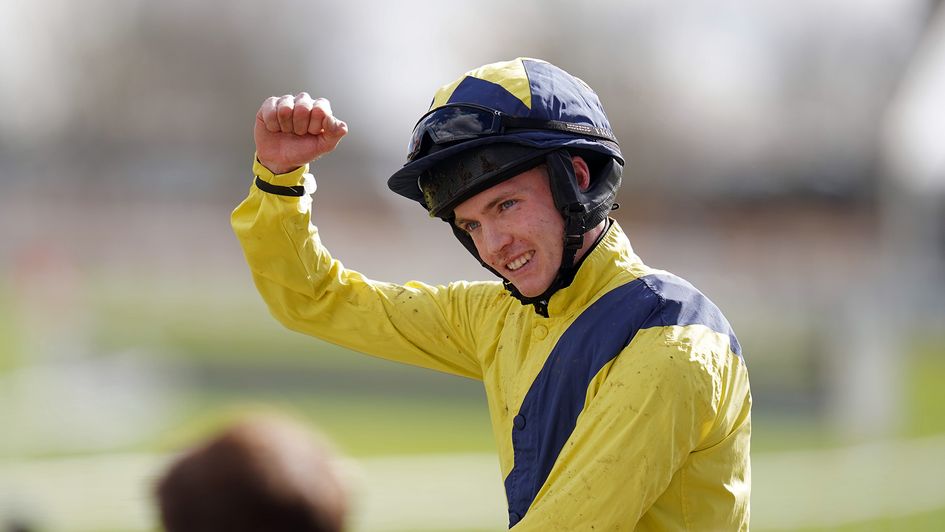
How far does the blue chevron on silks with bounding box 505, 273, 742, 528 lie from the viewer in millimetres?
2881

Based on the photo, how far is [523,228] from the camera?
3027 millimetres

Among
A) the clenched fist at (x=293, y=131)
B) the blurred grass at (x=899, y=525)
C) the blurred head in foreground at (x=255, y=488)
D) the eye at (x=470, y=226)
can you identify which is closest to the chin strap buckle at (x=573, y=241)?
the eye at (x=470, y=226)

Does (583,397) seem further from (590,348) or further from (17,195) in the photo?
(17,195)

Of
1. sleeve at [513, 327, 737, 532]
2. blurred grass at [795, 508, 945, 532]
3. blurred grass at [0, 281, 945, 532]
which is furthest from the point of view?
blurred grass at [0, 281, 945, 532]

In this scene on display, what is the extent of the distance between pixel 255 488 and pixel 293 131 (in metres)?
1.73

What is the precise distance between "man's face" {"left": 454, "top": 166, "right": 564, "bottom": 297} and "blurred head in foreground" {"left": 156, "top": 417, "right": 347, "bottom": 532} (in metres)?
1.25

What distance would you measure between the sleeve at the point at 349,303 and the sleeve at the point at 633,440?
3.17 ft

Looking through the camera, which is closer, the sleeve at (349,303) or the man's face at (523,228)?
the man's face at (523,228)

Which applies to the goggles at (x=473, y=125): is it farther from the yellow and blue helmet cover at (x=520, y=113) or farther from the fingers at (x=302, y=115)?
the fingers at (x=302, y=115)

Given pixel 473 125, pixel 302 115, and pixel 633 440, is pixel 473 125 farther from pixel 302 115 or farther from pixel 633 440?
pixel 633 440

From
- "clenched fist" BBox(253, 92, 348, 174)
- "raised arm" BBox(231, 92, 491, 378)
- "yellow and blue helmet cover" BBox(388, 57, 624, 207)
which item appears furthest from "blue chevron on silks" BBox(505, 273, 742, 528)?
"clenched fist" BBox(253, 92, 348, 174)

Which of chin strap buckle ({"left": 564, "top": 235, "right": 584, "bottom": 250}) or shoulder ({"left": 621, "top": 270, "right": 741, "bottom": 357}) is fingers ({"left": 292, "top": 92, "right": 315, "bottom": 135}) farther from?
shoulder ({"left": 621, "top": 270, "right": 741, "bottom": 357})

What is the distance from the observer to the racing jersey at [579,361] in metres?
2.63

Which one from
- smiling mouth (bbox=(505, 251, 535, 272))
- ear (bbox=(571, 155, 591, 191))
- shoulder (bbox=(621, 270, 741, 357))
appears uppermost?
ear (bbox=(571, 155, 591, 191))
